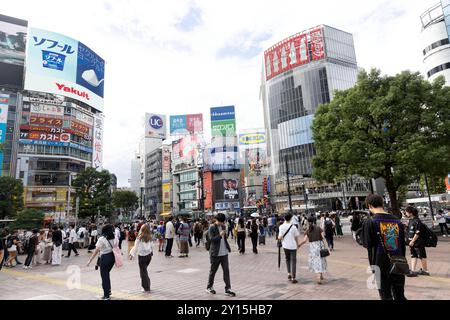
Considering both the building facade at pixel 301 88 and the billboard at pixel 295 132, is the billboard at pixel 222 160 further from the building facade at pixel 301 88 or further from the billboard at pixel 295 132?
the billboard at pixel 295 132

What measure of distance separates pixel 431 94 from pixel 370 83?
365cm

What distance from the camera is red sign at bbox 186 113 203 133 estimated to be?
78.6 meters

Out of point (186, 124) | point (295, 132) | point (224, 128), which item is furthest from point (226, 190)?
point (295, 132)

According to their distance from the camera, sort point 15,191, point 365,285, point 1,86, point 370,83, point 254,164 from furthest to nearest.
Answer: point 254,164 < point 1,86 < point 15,191 < point 370,83 < point 365,285

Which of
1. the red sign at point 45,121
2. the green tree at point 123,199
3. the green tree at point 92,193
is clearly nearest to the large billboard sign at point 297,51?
the green tree at point 123,199

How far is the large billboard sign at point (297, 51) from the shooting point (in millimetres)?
73312

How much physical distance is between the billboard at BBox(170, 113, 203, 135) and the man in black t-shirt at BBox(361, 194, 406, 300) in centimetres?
7547

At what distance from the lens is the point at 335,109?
22.3 meters

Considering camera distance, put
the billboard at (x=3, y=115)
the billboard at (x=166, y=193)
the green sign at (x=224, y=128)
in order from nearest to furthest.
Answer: the billboard at (x=3, y=115) → the green sign at (x=224, y=128) → the billboard at (x=166, y=193)

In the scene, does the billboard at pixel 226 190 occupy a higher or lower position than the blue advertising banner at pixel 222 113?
lower

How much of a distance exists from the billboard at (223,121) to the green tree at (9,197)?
4426 cm

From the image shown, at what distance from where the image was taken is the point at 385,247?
385cm
